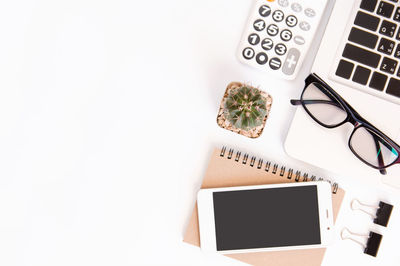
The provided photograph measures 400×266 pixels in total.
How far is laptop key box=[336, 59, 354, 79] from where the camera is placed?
593mm

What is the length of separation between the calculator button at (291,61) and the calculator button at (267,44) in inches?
1.3

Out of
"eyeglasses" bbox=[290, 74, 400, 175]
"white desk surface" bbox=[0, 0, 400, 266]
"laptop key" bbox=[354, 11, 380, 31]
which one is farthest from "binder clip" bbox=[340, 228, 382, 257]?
"laptop key" bbox=[354, 11, 380, 31]

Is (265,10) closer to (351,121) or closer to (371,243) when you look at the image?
(351,121)

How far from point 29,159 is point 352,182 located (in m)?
0.58

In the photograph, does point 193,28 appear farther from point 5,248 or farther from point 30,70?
point 5,248

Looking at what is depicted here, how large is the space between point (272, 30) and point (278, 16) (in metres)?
0.02

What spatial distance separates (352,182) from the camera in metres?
0.64

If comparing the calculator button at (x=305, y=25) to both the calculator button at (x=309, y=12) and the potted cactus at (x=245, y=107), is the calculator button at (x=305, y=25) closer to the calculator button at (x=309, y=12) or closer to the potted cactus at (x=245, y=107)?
the calculator button at (x=309, y=12)

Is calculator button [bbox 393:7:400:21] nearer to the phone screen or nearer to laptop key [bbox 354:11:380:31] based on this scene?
laptop key [bbox 354:11:380:31]

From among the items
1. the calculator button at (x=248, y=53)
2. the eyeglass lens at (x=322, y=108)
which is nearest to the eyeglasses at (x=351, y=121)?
the eyeglass lens at (x=322, y=108)

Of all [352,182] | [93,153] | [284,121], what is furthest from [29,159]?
[352,182]

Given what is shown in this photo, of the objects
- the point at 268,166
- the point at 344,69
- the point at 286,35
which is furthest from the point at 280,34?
the point at 268,166

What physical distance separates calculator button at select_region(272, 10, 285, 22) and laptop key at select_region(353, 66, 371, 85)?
0.15 meters

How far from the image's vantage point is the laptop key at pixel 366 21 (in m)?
0.58
